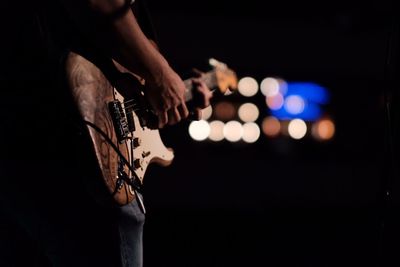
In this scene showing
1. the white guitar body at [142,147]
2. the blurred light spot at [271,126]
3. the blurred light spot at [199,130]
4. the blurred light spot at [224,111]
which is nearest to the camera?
the white guitar body at [142,147]

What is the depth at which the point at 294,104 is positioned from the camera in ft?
35.2

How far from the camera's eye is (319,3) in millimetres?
9094

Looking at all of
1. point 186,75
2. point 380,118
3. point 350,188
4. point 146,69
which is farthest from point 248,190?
point 146,69

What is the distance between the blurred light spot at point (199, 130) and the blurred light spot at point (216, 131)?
8cm

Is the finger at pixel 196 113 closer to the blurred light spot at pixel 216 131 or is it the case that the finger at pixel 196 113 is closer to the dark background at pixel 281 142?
the dark background at pixel 281 142

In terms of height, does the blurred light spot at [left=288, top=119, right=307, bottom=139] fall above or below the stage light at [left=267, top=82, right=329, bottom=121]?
below

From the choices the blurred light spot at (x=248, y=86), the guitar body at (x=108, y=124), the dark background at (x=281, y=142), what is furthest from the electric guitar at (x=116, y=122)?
the blurred light spot at (x=248, y=86)

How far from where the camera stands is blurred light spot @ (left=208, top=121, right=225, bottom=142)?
9.83 meters

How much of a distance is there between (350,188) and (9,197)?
8312mm

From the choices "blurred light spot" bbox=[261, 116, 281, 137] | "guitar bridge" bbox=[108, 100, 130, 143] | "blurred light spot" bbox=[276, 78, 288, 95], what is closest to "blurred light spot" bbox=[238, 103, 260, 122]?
"blurred light spot" bbox=[261, 116, 281, 137]

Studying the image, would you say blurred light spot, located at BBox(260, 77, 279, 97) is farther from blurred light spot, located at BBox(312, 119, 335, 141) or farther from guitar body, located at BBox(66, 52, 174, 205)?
guitar body, located at BBox(66, 52, 174, 205)

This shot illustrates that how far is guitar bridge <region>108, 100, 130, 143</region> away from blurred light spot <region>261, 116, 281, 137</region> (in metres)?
8.70

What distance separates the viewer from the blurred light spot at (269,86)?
32.3 ft

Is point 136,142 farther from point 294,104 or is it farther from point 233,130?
point 294,104
